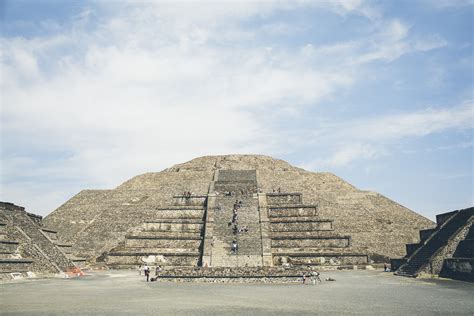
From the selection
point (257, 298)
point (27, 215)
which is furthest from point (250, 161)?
point (257, 298)

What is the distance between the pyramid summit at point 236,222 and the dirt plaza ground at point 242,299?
6599 mm

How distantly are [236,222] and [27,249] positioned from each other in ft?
36.4

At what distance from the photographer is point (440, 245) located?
20031mm

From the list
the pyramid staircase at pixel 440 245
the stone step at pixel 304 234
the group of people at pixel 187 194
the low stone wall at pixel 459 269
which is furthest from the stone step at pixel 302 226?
the low stone wall at pixel 459 269

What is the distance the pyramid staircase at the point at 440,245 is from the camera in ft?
61.0

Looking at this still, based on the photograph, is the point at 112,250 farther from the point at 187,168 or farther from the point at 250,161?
the point at 250,161

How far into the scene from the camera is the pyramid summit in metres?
23.3

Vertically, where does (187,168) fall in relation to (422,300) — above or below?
above

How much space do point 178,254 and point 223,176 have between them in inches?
464

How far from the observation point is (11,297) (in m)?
12.4

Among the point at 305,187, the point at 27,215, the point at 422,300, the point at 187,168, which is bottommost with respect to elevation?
the point at 422,300

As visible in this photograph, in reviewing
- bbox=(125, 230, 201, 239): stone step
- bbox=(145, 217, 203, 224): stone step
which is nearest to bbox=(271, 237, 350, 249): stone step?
bbox=(125, 230, 201, 239): stone step

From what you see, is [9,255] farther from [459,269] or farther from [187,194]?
[459,269]

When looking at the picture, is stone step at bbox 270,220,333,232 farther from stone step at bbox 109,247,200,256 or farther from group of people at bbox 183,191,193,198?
group of people at bbox 183,191,193,198
